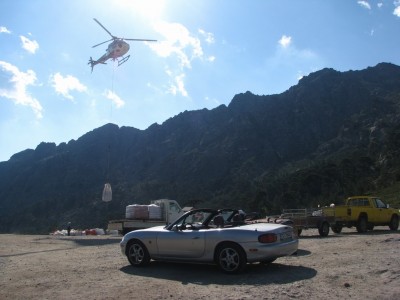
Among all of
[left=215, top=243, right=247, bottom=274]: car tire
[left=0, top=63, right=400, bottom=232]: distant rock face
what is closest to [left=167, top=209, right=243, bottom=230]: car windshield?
[left=215, top=243, right=247, bottom=274]: car tire

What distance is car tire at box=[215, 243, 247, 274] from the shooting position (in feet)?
29.7

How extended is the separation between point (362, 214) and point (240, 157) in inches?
4529

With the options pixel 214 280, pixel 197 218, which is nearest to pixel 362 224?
pixel 197 218

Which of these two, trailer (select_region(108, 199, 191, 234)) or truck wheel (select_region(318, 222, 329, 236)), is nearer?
truck wheel (select_region(318, 222, 329, 236))

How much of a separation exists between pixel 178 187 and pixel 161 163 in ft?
88.2

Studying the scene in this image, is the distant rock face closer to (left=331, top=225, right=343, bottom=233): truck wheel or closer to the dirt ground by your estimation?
(left=331, top=225, right=343, bottom=233): truck wheel

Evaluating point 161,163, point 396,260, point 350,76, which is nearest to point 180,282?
point 396,260

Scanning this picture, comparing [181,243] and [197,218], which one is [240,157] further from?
[181,243]

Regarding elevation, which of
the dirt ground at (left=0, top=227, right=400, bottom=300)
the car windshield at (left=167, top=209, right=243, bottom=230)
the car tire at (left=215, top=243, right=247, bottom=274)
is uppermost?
the car windshield at (left=167, top=209, right=243, bottom=230)

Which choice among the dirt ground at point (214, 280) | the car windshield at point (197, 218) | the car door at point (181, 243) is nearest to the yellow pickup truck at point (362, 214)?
the dirt ground at point (214, 280)

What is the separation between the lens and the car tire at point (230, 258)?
9.04 m

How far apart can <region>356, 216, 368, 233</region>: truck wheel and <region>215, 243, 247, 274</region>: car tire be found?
1571 centimetres

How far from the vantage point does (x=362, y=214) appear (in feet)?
76.0

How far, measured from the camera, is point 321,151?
12888 centimetres
